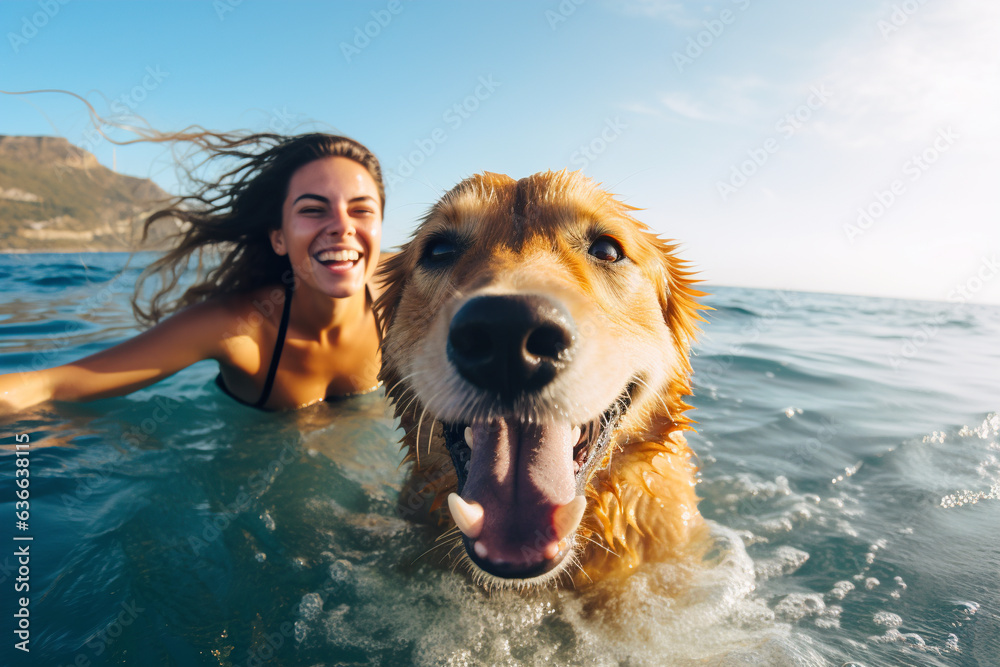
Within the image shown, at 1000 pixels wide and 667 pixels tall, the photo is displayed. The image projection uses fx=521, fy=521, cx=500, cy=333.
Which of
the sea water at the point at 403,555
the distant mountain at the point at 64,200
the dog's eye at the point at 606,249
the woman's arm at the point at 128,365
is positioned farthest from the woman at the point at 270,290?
the dog's eye at the point at 606,249

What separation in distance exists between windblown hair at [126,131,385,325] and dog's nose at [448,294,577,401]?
4.05 metres

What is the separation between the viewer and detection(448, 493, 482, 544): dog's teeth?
6.10 ft

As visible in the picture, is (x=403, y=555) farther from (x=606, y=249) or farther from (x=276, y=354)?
(x=276, y=354)

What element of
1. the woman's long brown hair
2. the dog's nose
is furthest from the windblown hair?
the dog's nose

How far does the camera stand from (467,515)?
191cm

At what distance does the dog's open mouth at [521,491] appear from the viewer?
1.92m

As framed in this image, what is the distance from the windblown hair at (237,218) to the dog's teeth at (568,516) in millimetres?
4289

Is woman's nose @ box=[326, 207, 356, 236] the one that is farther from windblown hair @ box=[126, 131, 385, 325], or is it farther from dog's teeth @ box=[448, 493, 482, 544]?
dog's teeth @ box=[448, 493, 482, 544]

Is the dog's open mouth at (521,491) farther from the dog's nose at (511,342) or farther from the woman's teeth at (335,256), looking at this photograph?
the woman's teeth at (335,256)

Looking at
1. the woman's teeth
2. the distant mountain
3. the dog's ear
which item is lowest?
the distant mountain

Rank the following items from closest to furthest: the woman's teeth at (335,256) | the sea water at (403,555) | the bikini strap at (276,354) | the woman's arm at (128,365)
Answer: the sea water at (403,555) → the woman's arm at (128,365) → the woman's teeth at (335,256) → the bikini strap at (276,354)

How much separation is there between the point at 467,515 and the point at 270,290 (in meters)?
4.21

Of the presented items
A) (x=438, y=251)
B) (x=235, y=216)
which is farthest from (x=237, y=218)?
(x=438, y=251)

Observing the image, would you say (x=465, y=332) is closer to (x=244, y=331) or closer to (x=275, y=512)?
(x=275, y=512)
